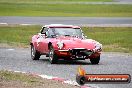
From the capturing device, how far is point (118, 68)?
1694cm

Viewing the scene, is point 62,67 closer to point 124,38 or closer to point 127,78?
point 127,78

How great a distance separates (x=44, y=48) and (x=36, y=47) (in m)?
0.97

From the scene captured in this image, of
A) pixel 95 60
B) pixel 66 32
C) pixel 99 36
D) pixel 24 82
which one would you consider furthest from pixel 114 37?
pixel 24 82

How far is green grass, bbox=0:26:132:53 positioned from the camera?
28.5 meters

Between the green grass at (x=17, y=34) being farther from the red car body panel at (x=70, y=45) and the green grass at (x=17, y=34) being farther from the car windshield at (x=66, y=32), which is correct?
the red car body panel at (x=70, y=45)

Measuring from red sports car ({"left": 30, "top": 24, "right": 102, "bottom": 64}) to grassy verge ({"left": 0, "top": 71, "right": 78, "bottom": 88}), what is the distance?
4953 millimetres

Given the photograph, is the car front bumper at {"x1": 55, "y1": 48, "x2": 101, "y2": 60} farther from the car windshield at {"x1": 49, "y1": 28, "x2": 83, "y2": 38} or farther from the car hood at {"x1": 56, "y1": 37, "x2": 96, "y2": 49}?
the car windshield at {"x1": 49, "y1": 28, "x2": 83, "y2": 38}

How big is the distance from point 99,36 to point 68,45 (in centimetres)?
1516

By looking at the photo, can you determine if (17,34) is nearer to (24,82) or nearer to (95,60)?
(95,60)

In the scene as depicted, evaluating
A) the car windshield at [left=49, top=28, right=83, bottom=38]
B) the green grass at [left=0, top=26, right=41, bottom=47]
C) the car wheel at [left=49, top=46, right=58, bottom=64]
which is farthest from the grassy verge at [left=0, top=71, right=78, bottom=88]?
the green grass at [left=0, top=26, right=41, bottom=47]

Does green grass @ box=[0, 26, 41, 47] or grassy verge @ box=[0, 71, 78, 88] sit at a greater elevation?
grassy verge @ box=[0, 71, 78, 88]

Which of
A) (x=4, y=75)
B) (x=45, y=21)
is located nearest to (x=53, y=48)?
(x=4, y=75)

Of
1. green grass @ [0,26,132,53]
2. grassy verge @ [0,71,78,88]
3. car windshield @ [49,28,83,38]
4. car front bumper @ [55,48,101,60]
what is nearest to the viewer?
grassy verge @ [0,71,78,88]

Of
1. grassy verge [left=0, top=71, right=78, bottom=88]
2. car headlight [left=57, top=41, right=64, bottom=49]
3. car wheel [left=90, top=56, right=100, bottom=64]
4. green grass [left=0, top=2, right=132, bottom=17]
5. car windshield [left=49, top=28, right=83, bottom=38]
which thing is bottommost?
green grass [left=0, top=2, right=132, bottom=17]
